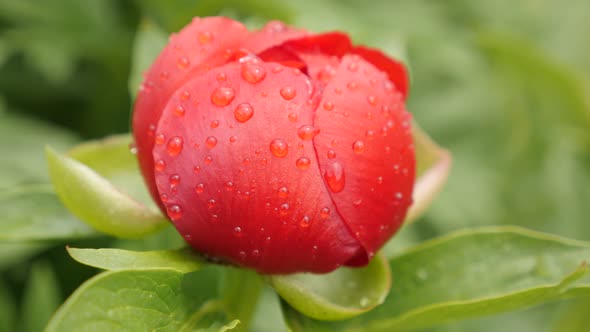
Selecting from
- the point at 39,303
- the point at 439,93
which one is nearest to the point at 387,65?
the point at 39,303

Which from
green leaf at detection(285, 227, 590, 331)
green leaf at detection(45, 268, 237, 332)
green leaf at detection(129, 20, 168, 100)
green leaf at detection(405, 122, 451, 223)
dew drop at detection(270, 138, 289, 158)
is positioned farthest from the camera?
green leaf at detection(129, 20, 168, 100)

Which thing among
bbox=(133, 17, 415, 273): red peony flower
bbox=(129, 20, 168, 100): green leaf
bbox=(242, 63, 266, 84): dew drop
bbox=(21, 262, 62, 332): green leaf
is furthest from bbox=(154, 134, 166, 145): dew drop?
bbox=(21, 262, 62, 332): green leaf

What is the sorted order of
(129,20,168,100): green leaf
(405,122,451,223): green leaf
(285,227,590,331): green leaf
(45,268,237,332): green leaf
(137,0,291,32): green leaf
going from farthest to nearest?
1. (137,0,291,32): green leaf
2. (129,20,168,100): green leaf
3. (405,122,451,223): green leaf
4. (285,227,590,331): green leaf
5. (45,268,237,332): green leaf

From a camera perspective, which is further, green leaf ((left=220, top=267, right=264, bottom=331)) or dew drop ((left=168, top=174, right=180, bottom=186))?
green leaf ((left=220, top=267, right=264, bottom=331))

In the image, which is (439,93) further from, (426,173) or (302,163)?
(302,163)

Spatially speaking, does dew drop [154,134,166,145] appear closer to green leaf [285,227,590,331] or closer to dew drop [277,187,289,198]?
dew drop [277,187,289,198]

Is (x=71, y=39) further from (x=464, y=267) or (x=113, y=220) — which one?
(x=464, y=267)

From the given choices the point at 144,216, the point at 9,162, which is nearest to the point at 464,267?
the point at 144,216

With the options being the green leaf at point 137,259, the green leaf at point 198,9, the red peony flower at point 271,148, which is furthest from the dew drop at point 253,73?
the green leaf at point 198,9
